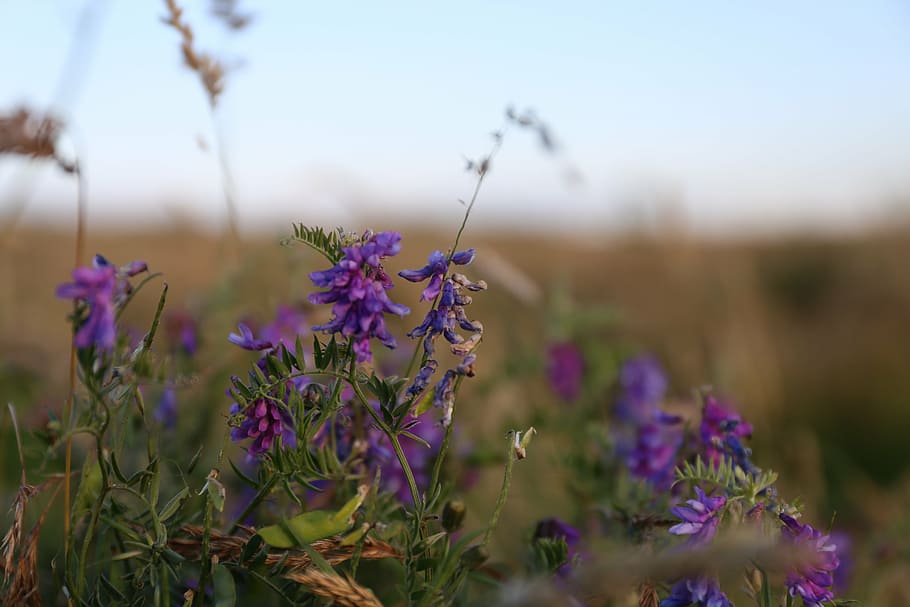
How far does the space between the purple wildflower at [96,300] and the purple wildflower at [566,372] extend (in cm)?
158

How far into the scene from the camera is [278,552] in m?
1.00

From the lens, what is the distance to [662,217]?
3.75 metres

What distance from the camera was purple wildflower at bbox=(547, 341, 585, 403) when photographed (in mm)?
2256

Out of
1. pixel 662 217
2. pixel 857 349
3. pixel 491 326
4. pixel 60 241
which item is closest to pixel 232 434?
pixel 662 217

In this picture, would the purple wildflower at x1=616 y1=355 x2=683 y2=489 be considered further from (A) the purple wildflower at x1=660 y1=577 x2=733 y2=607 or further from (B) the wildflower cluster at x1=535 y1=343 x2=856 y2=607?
(A) the purple wildflower at x1=660 y1=577 x2=733 y2=607

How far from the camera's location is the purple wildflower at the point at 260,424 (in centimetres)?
89

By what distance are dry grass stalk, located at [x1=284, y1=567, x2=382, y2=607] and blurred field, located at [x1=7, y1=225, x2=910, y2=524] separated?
86 centimetres

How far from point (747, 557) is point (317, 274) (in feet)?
1.73

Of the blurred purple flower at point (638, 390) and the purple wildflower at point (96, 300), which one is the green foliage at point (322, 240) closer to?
the purple wildflower at point (96, 300)

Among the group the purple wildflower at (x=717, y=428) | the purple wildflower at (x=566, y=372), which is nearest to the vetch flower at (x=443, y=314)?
the purple wildflower at (x=717, y=428)

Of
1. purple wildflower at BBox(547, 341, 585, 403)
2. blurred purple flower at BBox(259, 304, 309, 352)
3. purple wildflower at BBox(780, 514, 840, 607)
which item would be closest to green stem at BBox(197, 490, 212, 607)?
purple wildflower at BBox(780, 514, 840, 607)

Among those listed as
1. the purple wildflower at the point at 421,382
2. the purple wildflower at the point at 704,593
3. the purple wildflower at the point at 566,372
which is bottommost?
the purple wildflower at the point at 566,372


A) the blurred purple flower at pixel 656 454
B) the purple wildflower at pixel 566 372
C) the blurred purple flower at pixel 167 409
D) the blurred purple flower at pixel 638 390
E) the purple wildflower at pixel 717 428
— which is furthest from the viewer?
the purple wildflower at pixel 566 372

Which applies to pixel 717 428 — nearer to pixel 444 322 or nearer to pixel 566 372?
pixel 444 322
